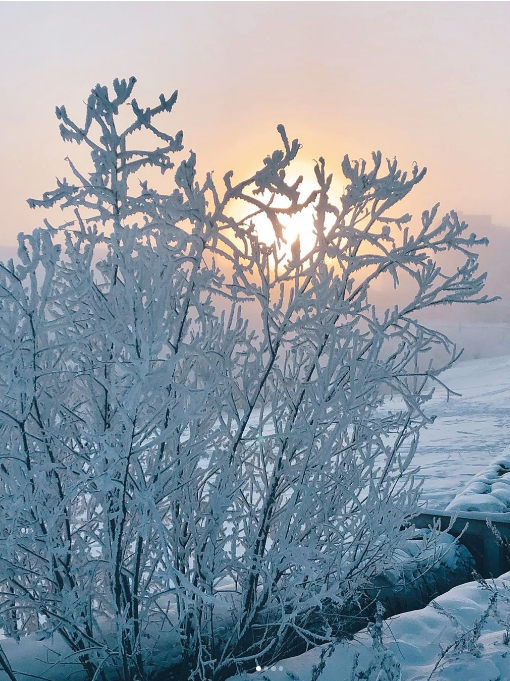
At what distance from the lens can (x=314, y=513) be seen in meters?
2.81

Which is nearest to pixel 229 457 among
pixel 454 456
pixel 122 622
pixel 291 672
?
pixel 122 622

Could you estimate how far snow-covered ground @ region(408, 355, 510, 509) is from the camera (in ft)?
27.7

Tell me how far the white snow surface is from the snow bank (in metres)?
1.73

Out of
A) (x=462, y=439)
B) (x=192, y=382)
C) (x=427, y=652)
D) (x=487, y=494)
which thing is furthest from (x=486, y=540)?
(x=462, y=439)

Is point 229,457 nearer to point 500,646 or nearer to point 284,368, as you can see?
point 284,368

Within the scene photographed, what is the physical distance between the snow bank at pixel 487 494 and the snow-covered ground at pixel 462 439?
540 mm

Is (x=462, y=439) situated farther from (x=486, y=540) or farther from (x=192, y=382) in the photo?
(x=192, y=382)

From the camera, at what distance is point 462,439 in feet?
40.0

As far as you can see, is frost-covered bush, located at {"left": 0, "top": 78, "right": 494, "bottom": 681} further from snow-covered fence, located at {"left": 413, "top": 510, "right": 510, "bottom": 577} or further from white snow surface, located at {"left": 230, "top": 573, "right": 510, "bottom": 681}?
snow-covered fence, located at {"left": 413, "top": 510, "right": 510, "bottom": 577}

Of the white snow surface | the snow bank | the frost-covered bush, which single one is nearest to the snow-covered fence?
the snow bank

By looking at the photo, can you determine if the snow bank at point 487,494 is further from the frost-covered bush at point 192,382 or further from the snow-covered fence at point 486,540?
the frost-covered bush at point 192,382

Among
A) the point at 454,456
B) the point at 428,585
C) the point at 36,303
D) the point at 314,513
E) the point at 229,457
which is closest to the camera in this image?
the point at 36,303

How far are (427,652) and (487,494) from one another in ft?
9.82

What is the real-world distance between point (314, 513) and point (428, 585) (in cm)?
222
